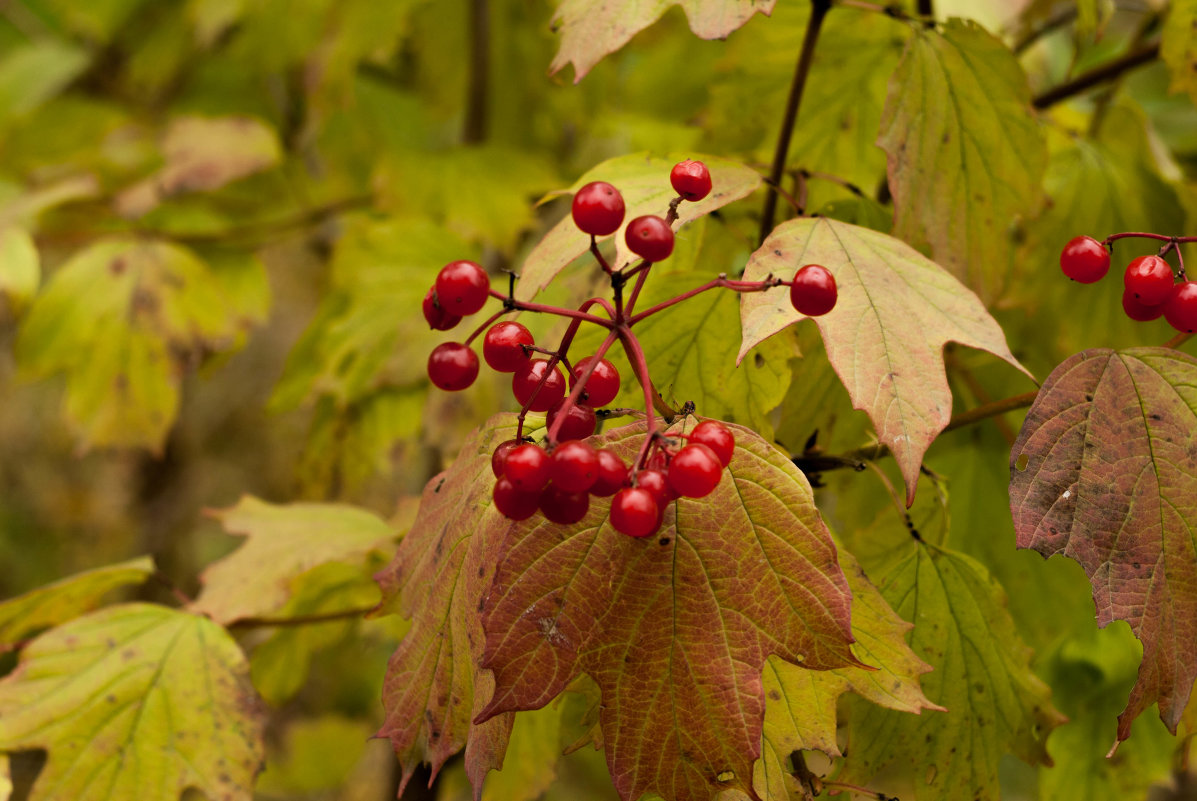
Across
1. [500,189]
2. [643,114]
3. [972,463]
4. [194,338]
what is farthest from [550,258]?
[643,114]

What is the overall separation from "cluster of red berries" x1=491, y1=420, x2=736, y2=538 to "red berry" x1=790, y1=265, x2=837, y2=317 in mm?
102

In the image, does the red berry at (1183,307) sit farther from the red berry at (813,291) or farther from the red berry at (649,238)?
the red berry at (649,238)

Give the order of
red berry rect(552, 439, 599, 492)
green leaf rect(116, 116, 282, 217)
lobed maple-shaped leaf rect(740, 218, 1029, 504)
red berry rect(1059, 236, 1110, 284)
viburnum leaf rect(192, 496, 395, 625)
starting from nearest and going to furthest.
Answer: red berry rect(552, 439, 599, 492) → lobed maple-shaped leaf rect(740, 218, 1029, 504) → red berry rect(1059, 236, 1110, 284) → viburnum leaf rect(192, 496, 395, 625) → green leaf rect(116, 116, 282, 217)

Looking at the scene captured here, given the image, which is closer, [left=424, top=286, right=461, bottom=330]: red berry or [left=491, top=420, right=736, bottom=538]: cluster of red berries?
[left=491, top=420, right=736, bottom=538]: cluster of red berries

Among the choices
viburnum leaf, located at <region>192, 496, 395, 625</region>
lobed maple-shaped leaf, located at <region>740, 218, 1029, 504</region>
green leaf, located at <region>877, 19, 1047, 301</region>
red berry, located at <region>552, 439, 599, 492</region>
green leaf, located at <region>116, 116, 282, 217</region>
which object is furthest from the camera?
green leaf, located at <region>116, 116, 282, 217</region>

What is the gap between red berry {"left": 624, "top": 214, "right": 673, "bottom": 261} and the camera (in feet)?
1.82


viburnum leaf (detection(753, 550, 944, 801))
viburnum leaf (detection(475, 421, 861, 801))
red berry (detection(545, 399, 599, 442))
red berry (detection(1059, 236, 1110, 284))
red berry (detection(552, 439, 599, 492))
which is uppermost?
red berry (detection(1059, 236, 1110, 284))

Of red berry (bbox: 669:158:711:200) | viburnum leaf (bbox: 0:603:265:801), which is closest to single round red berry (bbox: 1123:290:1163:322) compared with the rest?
red berry (bbox: 669:158:711:200)

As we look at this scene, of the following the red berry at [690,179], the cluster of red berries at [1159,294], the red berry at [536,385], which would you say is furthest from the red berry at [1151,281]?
the red berry at [536,385]

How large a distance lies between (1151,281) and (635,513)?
0.44 m

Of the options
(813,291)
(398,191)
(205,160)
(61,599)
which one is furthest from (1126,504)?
(205,160)

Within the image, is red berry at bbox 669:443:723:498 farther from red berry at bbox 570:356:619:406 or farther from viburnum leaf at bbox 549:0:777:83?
viburnum leaf at bbox 549:0:777:83

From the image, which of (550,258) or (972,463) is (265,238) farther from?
(972,463)

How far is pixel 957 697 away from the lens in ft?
2.51
